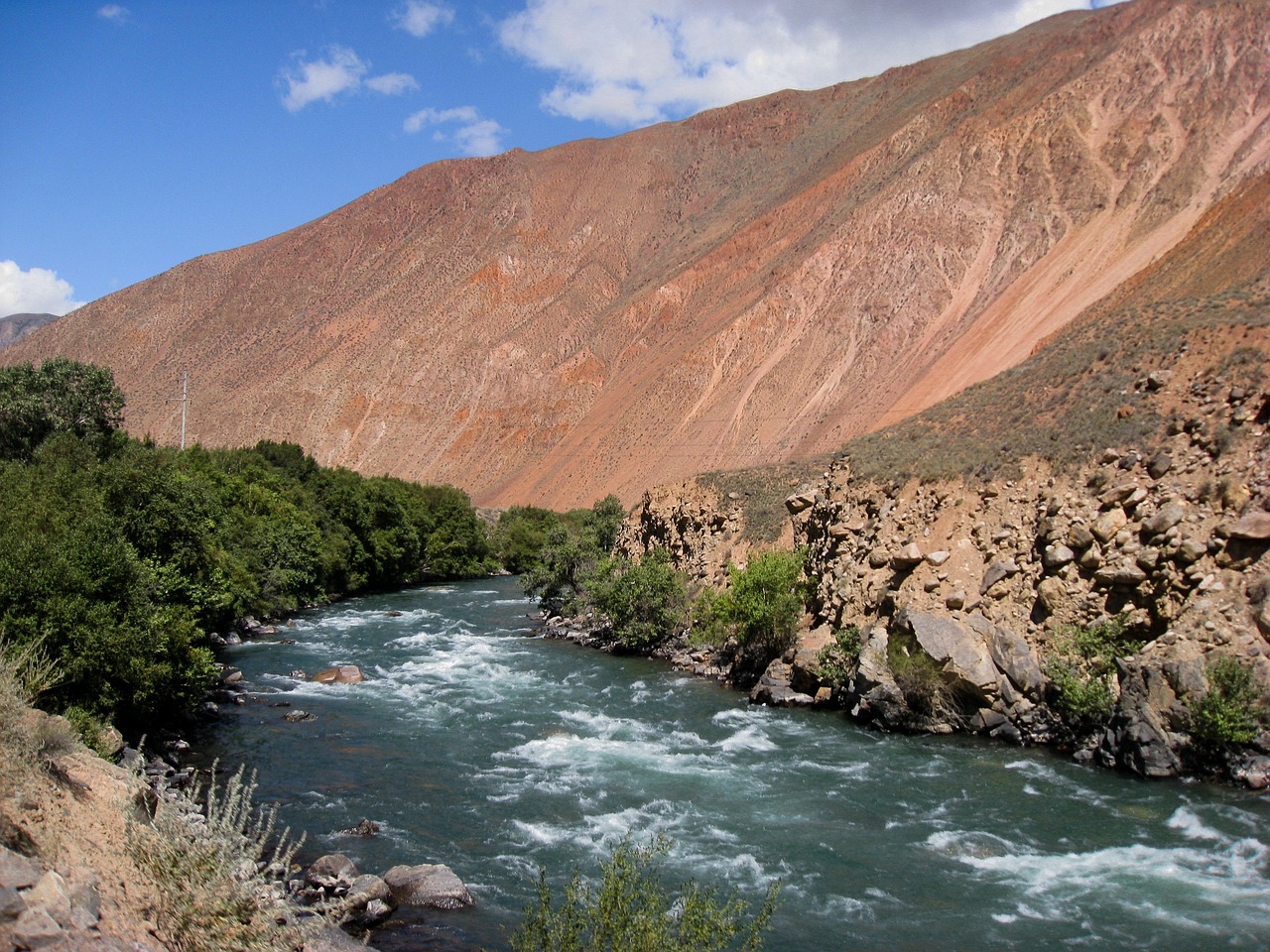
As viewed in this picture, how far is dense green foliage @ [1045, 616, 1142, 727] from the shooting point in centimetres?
1950

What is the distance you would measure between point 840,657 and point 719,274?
7042cm

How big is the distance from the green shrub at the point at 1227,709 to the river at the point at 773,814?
92 cm

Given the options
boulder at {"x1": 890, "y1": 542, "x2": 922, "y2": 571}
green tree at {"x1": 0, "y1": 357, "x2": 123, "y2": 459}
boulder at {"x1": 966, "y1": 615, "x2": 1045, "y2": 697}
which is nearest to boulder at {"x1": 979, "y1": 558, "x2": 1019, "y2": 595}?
boulder at {"x1": 966, "y1": 615, "x2": 1045, "y2": 697}

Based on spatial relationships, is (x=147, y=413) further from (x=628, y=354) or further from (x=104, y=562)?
(x=104, y=562)

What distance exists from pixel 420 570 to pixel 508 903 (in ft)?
154

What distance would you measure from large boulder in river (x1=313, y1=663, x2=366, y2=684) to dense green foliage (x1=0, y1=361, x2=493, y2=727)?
356 cm

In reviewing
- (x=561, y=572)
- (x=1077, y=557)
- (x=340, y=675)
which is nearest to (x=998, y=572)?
(x=1077, y=557)

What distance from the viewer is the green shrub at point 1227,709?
1714 cm

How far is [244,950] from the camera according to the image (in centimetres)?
865

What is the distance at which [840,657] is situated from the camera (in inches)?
967

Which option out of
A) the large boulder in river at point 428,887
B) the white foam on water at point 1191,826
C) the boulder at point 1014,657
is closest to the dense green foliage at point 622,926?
the large boulder in river at point 428,887

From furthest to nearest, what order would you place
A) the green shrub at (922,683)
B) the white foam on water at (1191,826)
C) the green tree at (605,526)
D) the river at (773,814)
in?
the green tree at (605,526), the green shrub at (922,683), the white foam on water at (1191,826), the river at (773,814)

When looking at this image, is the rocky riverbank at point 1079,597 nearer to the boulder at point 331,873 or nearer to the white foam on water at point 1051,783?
the white foam on water at point 1051,783

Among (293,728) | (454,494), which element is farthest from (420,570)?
(293,728)
